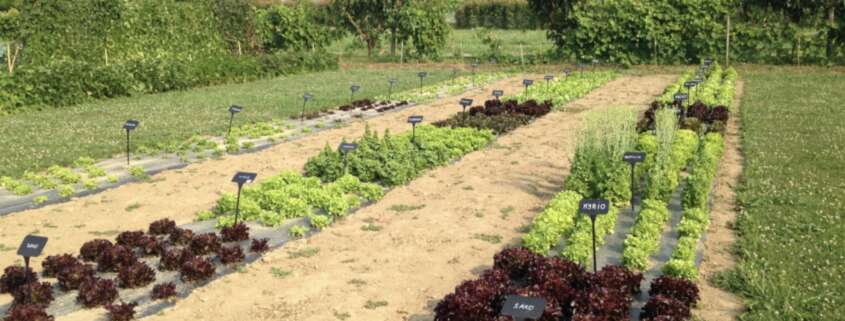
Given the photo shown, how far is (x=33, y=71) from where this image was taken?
760 inches

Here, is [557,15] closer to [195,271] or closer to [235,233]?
[235,233]

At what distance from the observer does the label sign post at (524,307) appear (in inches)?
210

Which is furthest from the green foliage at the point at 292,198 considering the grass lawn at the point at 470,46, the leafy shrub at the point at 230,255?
the grass lawn at the point at 470,46

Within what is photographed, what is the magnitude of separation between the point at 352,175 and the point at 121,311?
196 inches

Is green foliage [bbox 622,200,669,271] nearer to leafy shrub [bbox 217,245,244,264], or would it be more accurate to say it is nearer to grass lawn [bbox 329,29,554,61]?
leafy shrub [bbox 217,245,244,264]

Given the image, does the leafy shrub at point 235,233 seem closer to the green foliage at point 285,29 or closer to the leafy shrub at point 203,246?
the leafy shrub at point 203,246

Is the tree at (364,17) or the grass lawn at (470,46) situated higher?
the tree at (364,17)

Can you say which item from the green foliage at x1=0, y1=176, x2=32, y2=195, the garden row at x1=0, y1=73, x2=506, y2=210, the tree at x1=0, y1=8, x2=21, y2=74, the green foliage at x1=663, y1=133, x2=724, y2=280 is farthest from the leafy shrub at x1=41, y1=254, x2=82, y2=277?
the tree at x1=0, y1=8, x2=21, y2=74

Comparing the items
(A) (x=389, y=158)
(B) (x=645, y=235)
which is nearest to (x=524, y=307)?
(B) (x=645, y=235)

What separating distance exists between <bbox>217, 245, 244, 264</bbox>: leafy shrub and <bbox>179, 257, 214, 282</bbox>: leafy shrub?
1.20ft

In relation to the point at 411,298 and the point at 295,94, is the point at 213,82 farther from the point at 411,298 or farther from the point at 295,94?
the point at 411,298

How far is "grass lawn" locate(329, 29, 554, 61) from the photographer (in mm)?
36625

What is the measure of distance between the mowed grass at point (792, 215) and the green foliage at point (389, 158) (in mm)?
4254

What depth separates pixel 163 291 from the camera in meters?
6.96
